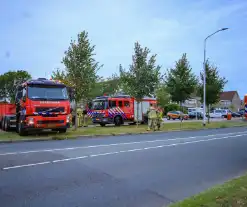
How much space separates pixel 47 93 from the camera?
626 inches

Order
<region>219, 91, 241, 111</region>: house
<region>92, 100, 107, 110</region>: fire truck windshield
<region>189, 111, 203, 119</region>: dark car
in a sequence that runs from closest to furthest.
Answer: <region>92, 100, 107, 110</region>: fire truck windshield, <region>189, 111, 203, 119</region>: dark car, <region>219, 91, 241, 111</region>: house

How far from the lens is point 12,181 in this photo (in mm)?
6160

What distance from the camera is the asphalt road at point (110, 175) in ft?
17.2

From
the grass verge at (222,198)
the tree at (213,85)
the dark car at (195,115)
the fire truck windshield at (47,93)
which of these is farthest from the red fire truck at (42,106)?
the dark car at (195,115)

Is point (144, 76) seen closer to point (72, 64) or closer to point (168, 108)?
point (72, 64)

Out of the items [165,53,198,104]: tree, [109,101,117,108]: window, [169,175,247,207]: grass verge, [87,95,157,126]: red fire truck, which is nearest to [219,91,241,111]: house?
[165,53,198,104]: tree

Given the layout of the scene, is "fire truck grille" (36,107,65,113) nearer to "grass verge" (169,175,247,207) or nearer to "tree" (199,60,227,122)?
"grass verge" (169,175,247,207)

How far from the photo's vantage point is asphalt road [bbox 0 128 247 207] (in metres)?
5.25

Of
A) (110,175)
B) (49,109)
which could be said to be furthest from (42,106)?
(110,175)

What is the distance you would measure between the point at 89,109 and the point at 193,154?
18255 mm

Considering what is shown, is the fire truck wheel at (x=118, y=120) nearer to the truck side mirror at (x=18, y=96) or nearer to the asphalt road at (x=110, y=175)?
the truck side mirror at (x=18, y=96)

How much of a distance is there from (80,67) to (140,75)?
19.1 ft

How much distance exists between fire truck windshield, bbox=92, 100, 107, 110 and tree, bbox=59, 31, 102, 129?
5.99 meters

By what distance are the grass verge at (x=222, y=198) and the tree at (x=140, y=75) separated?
62.3 ft
